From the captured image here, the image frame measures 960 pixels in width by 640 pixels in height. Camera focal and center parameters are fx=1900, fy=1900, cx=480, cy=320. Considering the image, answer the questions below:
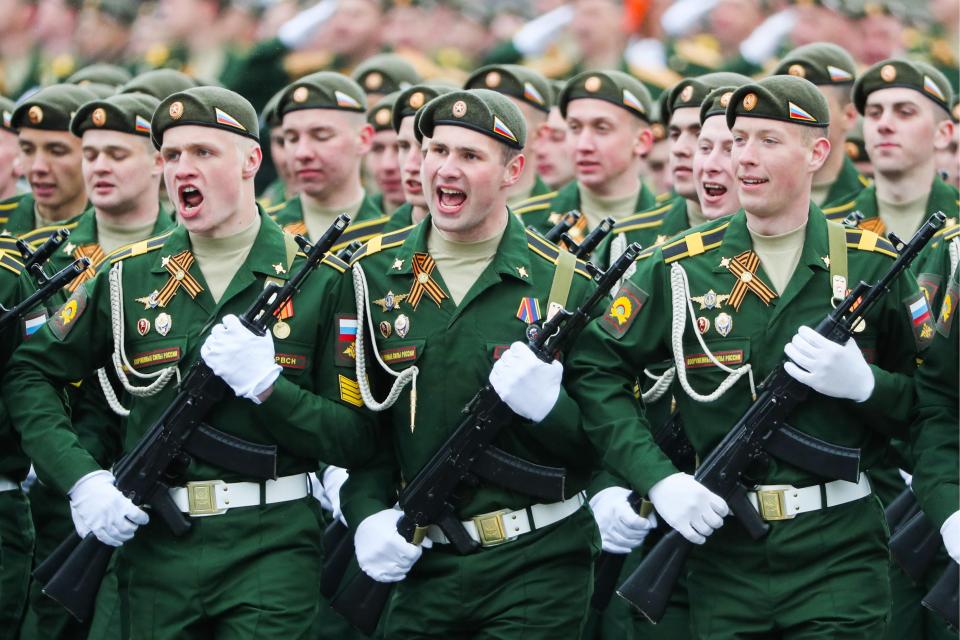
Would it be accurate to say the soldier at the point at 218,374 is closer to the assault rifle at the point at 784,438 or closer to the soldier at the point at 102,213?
the soldier at the point at 102,213

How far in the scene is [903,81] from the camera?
9.86 meters

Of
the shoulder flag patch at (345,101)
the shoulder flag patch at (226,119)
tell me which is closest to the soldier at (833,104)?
the shoulder flag patch at (345,101)

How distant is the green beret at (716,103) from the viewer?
8.36m

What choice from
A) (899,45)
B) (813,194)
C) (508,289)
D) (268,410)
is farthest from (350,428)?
(899,45)

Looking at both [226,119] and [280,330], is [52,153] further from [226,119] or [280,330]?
[280,330]

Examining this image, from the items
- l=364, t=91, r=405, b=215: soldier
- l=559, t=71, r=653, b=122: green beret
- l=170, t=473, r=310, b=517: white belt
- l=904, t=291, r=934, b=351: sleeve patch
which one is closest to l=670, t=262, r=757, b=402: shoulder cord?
l=904, t=291, r=934, b=351: sleeve patch

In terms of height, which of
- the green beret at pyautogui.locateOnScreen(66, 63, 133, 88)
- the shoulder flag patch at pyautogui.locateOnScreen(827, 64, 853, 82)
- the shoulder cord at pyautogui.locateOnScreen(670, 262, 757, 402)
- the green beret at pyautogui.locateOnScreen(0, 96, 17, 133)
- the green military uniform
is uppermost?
the shoulder flag patch at pyautogui.locateOnScreen(827, 64, 853, 82)

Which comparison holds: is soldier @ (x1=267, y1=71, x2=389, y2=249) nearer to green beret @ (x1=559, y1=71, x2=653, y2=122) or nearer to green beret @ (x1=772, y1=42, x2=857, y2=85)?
green beret @ (x1=559, y1=71, x2=653, y2=122)

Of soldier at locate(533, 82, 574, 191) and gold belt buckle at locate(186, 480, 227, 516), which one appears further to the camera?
soldier at locate(533, 82, 574, 191)

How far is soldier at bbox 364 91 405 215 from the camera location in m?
11.6

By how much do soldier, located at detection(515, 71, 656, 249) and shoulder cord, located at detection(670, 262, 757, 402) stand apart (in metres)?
3.55

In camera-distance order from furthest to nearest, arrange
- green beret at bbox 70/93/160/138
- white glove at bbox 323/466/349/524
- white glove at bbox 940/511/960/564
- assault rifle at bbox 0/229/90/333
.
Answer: green beret at bbox 70/93/160/138 → white glove at bbox 323/466/349/524 → assault rifle at bbox 0/229/90/333 → white glove at bbox 940/511/960/564

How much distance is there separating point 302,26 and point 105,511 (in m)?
9.70

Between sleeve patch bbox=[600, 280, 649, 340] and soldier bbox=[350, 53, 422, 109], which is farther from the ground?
sleeve patch bbox=[600, 280, 649, 340]
